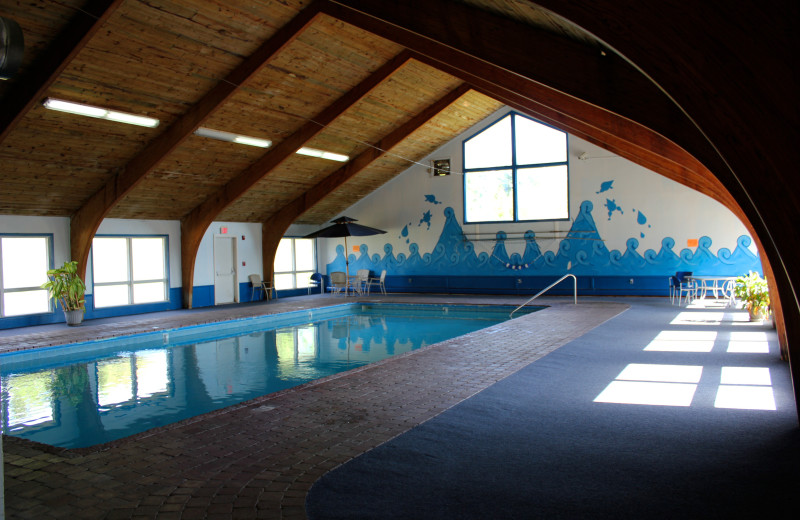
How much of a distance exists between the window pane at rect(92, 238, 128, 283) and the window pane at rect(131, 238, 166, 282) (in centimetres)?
22

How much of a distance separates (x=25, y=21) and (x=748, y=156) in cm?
791

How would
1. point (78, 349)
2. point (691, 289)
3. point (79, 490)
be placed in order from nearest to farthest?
point (79, 490)
point (78, 349)
point (691, 289)

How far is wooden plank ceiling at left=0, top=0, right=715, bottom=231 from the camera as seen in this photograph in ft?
24.9

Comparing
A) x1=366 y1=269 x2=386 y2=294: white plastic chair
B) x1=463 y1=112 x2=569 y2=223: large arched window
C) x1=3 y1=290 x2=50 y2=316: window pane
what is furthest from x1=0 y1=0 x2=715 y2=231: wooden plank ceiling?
x1=366 y1=269 x2=386 y2=294: white plastic chair

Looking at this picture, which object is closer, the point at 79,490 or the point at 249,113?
the point at 79,490

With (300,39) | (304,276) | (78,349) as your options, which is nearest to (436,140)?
(304,276)

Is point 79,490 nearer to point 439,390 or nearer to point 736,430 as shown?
point 439,390

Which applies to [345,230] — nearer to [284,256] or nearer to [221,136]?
[284,256]

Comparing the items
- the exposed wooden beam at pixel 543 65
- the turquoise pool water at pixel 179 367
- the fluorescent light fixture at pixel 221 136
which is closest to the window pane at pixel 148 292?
the turquoise pool water at pixel 179 367

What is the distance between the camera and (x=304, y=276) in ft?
59.5

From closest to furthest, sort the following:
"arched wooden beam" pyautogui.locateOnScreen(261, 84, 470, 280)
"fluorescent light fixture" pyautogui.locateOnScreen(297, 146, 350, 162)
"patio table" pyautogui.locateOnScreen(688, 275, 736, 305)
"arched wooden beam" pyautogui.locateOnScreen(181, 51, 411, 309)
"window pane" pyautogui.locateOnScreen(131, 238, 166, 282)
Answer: "arched wooden beam" pyautogui.locateOnScreen(181, 51, 411, 309)
"fluorescent light fixture" pyautogui.locateOnScreen(297, 146, 350, 162)
"patio table" pyautogui.locateOnScreen(688, 275, 736, 305)
"window pane" pyautogui.locateOnScreen(131, 238, 166, 282)
"arched wooden beam" pyautogui.locateOnScreen(261, 84, 470, 280)

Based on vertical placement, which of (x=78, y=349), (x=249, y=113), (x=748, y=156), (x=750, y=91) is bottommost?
(x=78, y=349)

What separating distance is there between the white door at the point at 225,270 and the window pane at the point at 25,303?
4.07 metres

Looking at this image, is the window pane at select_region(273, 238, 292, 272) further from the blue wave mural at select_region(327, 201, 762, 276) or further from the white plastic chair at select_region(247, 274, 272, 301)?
the blue wave mural at select_region(327, 201, 762, 276)
